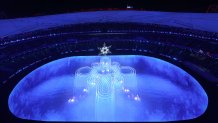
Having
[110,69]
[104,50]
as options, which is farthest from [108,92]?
[104,50]

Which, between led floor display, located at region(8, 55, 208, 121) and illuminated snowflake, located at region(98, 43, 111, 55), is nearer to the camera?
led floor display, located at region(8, 55, 208, 121)

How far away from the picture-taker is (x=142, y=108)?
340 centimetres

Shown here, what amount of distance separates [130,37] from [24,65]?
2.01 m

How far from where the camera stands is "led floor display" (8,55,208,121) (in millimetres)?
3154

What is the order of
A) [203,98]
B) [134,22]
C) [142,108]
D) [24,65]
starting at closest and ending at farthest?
1. [203,98]
2. [142,108]
3. [24,65]
4. [134,22]

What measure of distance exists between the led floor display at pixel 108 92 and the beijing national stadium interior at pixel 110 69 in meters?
0.01

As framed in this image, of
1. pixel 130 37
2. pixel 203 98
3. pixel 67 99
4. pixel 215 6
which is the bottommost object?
pixel 67 99

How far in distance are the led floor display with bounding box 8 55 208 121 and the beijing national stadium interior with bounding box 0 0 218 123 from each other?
1 centimetres

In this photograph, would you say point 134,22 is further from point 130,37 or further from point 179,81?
point 179,81

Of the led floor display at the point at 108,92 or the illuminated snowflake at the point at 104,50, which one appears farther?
the illuminated snowflake at the point at 104,50

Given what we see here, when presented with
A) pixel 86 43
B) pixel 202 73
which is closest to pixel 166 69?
pixel 202 73

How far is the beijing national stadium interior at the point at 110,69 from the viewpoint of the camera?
317 cm

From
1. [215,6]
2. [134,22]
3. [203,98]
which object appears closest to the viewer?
[203,98]

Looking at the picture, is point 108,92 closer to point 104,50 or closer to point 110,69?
point 110,69
